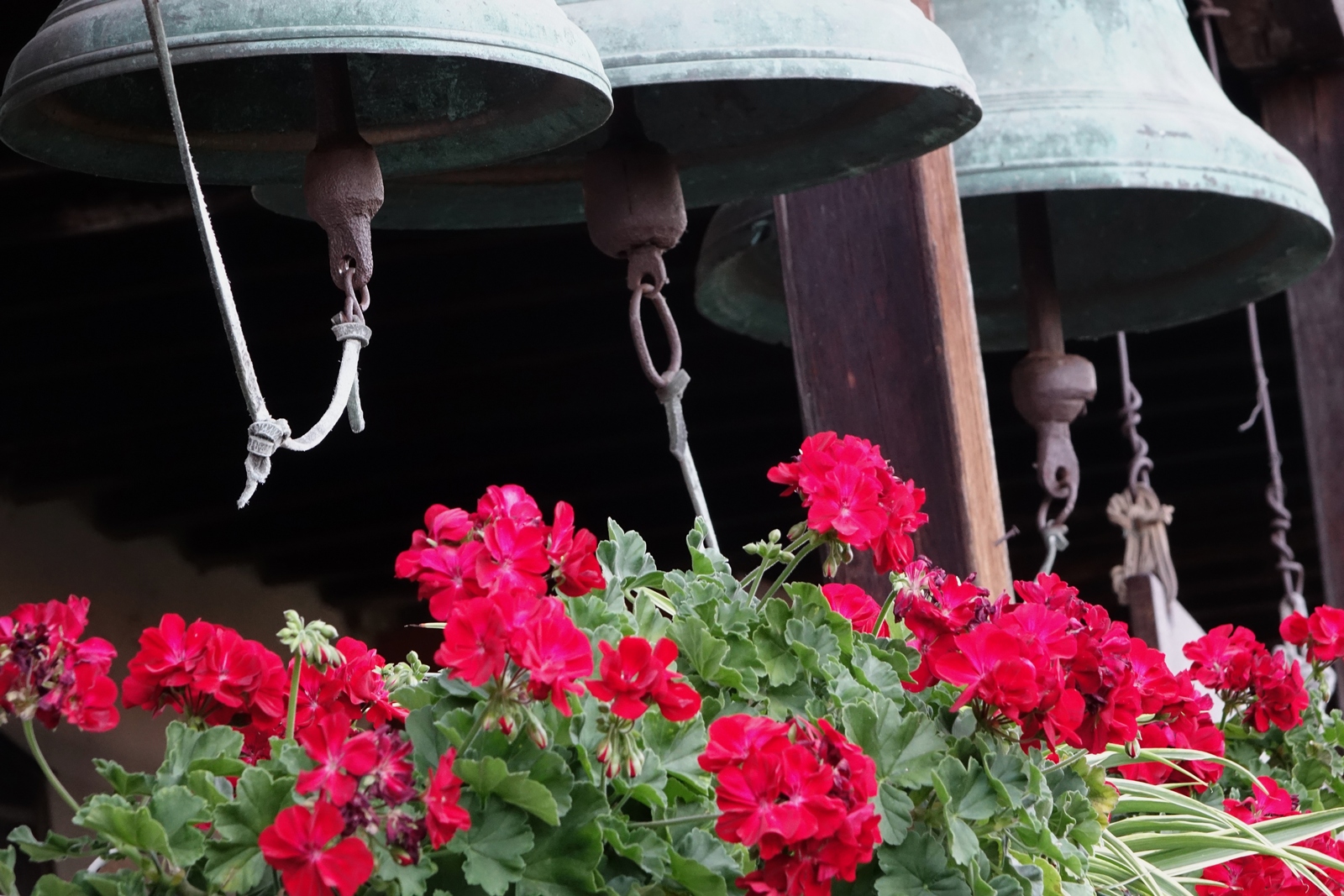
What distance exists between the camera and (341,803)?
→ 666 mm

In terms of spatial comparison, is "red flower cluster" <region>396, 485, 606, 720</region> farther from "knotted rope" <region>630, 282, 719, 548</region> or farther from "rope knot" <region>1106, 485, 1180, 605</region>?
"rope knot" <region>1106, 485, 1180, 605</region>

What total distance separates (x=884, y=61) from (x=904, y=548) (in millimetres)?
404

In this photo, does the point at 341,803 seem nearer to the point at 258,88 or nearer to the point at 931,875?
the point at 931,875

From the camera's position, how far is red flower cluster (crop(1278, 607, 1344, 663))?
149 centimetres

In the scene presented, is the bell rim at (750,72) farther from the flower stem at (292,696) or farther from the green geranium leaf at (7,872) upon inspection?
the green geranium leaf at (7,872)

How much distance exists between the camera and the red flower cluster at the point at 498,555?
2.55 ft

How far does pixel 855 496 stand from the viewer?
0.95 metres

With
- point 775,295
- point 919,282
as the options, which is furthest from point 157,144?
point 775,295

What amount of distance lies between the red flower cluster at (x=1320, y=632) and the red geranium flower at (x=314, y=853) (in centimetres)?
105

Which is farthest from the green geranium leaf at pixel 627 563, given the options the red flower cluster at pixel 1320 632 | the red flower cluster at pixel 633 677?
the red flower cluster at pixel 1320 632

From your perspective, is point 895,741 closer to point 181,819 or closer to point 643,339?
point 181,819

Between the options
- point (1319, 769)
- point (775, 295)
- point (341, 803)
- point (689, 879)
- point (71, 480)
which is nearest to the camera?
point (341, 803)

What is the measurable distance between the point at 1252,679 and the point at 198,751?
923 mm

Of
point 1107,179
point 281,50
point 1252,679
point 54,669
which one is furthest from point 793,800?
point 1107,179
